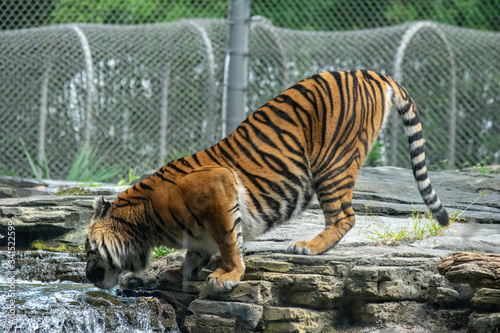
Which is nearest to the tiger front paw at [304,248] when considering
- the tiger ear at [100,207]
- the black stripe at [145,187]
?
the black stripe at [145,187]

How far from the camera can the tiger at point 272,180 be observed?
3.79 m

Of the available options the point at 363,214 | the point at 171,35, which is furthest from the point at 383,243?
the point at 171,35

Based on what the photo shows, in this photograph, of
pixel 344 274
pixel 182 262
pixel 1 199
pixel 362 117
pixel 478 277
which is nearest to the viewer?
pixel 478 277

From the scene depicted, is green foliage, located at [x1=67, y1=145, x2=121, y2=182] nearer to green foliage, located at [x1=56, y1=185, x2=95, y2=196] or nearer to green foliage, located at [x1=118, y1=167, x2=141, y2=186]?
green foliage, located at [x1=118, y1=167, x2=141, y2=186]

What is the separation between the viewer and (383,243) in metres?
4.07

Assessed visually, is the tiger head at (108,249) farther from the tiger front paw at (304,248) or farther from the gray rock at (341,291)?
the tiger front paw at (304,248)

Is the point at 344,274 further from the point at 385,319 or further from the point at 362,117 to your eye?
the point at 362,117

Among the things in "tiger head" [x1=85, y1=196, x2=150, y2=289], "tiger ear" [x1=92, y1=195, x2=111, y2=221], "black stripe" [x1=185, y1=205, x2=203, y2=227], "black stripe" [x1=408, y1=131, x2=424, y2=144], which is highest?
"black stripe" [x1=408, y1=131, x2=424, y2=144]

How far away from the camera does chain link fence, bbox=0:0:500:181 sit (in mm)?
7672

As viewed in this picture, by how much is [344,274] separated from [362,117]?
1.13m

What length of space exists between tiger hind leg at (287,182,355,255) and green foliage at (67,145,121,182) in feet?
14.8

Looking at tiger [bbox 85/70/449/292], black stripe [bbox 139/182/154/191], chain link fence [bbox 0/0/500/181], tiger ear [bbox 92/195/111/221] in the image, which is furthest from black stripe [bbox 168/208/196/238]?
chain link fence [bbox 0/0/500/181]

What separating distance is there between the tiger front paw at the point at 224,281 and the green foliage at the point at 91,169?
4.41m

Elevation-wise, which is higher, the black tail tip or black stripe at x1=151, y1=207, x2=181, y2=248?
the black tail tip
